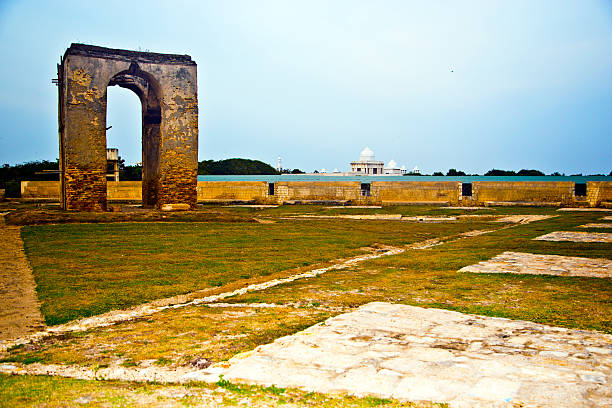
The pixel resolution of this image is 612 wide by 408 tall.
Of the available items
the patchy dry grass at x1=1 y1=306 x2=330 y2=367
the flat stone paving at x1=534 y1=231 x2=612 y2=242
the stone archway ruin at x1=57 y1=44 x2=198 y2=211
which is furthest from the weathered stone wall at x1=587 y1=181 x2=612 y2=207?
the patchy dry grass at x1=1 y1=306 x2=330 y2=367

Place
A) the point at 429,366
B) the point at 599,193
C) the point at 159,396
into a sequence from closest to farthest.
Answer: the point at 159,396
the point at 429,366
the point at 599,193

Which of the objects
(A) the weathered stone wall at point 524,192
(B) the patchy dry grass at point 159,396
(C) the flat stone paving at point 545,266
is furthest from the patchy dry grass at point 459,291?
(A) the weathered stone wall at point 524,192

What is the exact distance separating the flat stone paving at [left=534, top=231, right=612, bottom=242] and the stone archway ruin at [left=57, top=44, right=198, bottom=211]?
1015cm

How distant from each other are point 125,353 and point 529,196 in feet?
79.0

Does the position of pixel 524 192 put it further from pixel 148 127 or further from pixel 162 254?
pixel 162 254

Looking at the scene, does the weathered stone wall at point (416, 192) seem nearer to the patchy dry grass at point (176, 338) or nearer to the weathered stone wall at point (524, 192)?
the weathered stone wall at point (524, 192)

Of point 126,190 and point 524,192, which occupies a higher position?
point 524,192

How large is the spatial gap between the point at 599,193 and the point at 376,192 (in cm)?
933

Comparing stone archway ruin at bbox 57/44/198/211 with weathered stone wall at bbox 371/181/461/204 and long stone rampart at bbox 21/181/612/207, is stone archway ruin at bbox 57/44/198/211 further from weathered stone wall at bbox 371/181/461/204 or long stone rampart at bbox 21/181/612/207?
weathered stone wall at bbox 371/181/461/204

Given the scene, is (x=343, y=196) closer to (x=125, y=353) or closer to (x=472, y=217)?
(x=472, y=217)

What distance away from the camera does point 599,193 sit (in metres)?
23.4

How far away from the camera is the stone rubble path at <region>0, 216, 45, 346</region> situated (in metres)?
4.45

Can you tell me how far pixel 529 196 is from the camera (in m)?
25.1

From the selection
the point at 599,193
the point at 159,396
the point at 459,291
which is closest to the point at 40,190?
the point at 599,193
